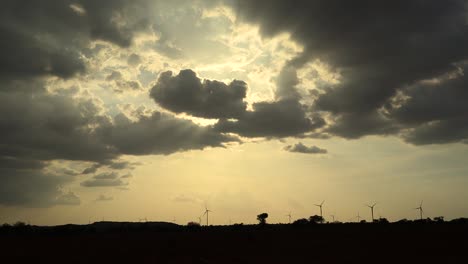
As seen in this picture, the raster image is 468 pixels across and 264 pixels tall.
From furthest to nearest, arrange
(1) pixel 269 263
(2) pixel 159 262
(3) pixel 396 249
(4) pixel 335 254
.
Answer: (3) pixel 396 249, (4) pixel 335 254, (2) pixel 159 262, (1) pixel 269 263

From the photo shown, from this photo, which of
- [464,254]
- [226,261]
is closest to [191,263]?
[226,261]

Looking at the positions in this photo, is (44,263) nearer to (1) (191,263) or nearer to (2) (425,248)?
(1) (191,263)

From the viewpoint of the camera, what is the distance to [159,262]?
201ft

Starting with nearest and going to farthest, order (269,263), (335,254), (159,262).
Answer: (269,263)
(159,262)
(335,254)

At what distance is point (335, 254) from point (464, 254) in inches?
652

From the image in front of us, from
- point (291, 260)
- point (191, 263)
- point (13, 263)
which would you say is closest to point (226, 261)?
point (191, 263)

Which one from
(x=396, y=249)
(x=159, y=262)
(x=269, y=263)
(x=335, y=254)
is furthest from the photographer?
(x=396, y=249)

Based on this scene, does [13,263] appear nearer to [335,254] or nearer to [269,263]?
[269,263]

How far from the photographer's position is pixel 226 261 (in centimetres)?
5975

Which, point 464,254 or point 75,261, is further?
point 75,261

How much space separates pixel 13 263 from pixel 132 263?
774 inches

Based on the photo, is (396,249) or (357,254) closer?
(357,254)

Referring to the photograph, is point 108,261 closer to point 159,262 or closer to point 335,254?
point 159,262

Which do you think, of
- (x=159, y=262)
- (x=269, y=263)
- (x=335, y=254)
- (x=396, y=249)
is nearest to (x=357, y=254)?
(x=335, y=254)
